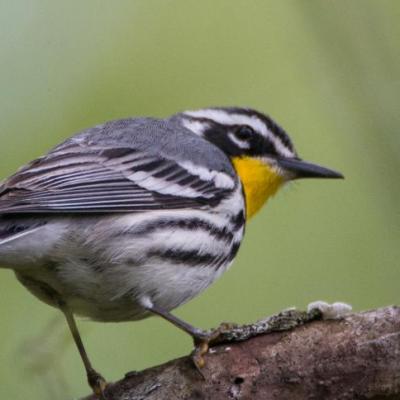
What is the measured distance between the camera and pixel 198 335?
4.56 meters

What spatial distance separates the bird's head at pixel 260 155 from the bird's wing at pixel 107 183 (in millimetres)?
335

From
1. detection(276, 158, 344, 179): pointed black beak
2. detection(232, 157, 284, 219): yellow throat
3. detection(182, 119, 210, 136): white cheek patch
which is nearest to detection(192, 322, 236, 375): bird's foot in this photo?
detection(232, 157, 284, 219): yellow throat

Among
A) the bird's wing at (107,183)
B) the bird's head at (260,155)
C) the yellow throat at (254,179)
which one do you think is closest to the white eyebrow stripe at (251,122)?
the bird's head at (260,155)

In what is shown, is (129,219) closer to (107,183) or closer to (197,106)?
(107,183)

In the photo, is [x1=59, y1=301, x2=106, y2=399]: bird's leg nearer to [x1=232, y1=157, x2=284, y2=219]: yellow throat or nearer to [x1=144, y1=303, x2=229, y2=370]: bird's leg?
[x1=144, y1=303, x2=229, y2=370]: bird's leg

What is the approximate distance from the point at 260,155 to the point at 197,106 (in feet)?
4.59

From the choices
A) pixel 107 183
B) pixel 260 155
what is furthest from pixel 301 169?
pixel 107 183

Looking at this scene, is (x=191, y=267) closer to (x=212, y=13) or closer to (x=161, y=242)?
(x=161, y=242)

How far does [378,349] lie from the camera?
3.98m

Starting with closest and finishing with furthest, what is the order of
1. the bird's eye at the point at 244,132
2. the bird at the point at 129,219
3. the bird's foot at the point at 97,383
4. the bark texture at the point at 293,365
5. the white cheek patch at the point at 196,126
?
the bark texture at the point at 293,365
the bird at the point at 129,219
the bird's foot at the point at 97,383
the bird's eye at the point at 244,132
the white cheek patch at the point at 196,126

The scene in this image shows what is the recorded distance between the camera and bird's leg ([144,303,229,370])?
4.36m

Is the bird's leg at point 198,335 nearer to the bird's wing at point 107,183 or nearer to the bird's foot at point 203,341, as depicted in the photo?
the bird's foot at point 203,341

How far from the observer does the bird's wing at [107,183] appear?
15.2 feet

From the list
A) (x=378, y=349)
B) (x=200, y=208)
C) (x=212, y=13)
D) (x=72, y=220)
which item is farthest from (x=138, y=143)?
(x=212, y=13)
